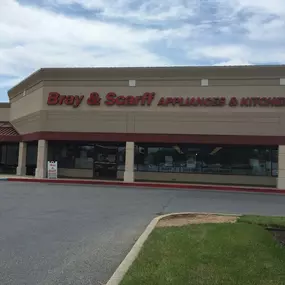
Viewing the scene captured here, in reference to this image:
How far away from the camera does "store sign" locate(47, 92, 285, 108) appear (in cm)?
2567

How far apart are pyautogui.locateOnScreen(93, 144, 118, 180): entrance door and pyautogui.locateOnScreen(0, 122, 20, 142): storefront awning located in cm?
633

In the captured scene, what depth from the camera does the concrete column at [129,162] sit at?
26.5 m

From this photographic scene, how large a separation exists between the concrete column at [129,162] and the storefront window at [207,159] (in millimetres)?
2103

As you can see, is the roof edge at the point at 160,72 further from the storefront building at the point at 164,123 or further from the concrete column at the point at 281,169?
the concrete column at the point at 281,169

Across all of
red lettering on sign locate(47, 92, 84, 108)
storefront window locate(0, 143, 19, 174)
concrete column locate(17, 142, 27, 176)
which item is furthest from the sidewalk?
storefront window locate(0, 143, 19, 174)

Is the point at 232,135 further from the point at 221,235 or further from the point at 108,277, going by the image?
the point at 108,277

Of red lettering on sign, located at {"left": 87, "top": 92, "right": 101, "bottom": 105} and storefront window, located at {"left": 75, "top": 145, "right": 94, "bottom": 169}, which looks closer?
red lettering on sign, located at {"left": 87, "top": 92, "right": 101, "bottom": 105}

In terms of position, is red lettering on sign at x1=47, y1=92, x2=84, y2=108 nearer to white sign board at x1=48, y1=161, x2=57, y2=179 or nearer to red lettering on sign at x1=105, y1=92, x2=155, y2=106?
red lettering on sign at x1=105, y1=92, x2=155, y2=106

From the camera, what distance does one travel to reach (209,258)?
6895 mm

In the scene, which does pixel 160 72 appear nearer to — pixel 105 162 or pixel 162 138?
pixel 162 138

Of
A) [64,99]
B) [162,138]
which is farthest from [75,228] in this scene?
[64,99]

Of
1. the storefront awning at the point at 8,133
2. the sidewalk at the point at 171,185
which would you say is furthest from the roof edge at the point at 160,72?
the sidewalk at the point at 171,185

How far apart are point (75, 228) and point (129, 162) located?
54.7 feet

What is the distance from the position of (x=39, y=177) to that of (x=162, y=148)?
8.37m
